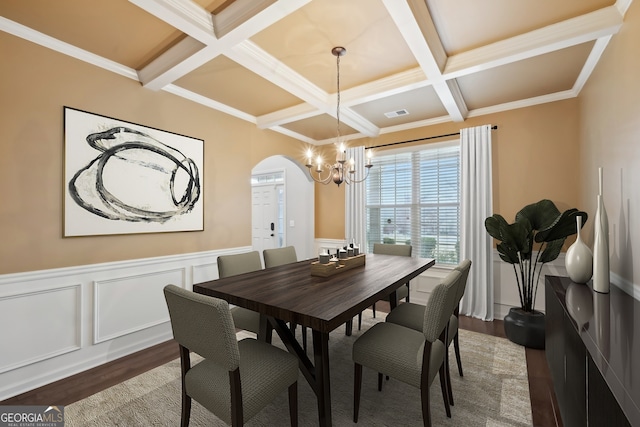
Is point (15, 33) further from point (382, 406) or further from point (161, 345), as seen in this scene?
point (382, 406)

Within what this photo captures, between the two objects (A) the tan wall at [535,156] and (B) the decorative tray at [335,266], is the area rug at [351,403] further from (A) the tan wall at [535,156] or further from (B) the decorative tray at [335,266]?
(A) the tan wall at [535,156]

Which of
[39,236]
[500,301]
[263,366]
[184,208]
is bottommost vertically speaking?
[500,301]

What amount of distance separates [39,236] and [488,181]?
4.52m

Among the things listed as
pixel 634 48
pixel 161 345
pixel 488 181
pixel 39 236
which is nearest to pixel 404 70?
pixel 634 48

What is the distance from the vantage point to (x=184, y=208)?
125 inches

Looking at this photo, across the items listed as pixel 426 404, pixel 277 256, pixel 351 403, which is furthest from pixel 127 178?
pixel 426 404

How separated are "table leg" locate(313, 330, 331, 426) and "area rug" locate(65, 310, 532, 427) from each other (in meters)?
0.40

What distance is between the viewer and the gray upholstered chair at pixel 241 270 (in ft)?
7.52

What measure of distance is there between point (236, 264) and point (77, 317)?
53.4 inches

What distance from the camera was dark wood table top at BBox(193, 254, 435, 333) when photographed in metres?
1.45

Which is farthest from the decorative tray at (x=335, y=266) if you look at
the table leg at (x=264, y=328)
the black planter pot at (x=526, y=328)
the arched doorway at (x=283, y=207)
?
the arched doorway at (x=283, y=207)

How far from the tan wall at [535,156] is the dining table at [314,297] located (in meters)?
1.97

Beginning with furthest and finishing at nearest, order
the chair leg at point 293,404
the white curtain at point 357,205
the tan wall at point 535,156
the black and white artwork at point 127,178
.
A: the white curtain at point 357,205
the tan wall at point 535,156
the black and white artwork at point 127,178
the chair leg at point 293,404

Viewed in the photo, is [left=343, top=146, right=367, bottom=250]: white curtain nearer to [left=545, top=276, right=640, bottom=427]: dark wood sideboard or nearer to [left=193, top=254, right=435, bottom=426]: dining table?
[left=193, top=254, right=435, bottom=426]: dining table
